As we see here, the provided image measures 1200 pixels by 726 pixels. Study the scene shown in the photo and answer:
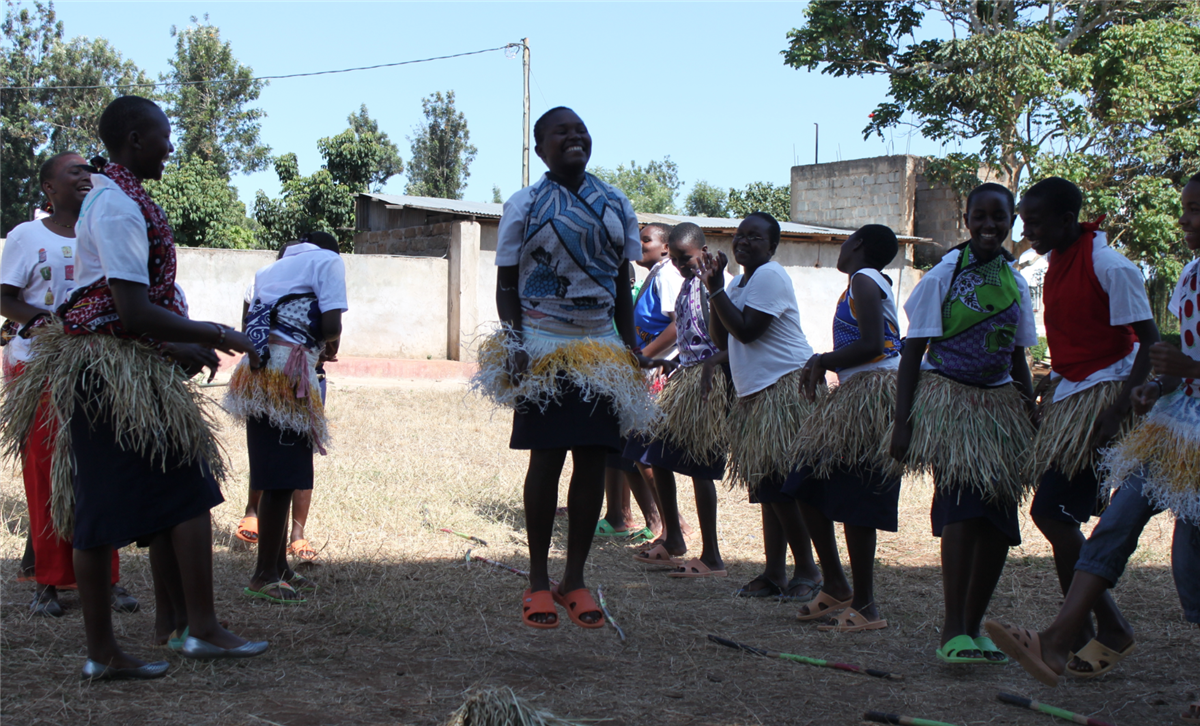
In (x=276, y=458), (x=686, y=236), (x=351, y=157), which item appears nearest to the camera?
(x=276, y=458)

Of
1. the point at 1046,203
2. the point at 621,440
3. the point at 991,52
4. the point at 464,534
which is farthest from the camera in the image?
the point at 991,52

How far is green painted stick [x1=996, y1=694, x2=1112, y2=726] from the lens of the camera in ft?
9.34

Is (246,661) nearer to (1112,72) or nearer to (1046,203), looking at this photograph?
(1046,203)

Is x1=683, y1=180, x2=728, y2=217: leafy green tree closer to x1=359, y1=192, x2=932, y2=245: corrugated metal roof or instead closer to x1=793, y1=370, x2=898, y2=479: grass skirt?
x1=359, y1=192, x2=932, y2=245: corrugated metal roof

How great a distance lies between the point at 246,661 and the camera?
3.32 m

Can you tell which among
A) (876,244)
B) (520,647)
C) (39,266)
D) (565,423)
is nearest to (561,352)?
(565,423)

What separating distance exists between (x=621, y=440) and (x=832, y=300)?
16993mm

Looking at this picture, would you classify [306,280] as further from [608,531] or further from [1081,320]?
[1081,320]

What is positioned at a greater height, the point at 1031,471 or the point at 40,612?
the point at 1031,471

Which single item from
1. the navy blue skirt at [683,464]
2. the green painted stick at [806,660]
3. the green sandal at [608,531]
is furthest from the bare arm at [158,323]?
the green sandal at [608,531]

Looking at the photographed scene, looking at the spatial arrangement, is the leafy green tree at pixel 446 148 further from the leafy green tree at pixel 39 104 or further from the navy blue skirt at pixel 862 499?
the navy blue skirt at pixel 862 499

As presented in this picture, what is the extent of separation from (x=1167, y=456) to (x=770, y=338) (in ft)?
6.32

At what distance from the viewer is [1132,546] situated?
302 cm

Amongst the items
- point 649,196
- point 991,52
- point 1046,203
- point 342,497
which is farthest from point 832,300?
point 649,196
